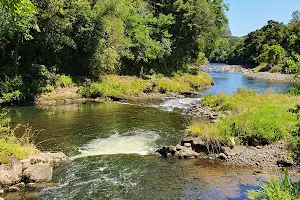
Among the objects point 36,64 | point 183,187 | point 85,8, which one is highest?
point 85,8

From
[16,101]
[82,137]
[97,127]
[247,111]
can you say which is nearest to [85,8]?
[16,101]

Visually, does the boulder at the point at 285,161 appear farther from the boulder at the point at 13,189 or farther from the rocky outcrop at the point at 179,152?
the boulder at the point at 13,189

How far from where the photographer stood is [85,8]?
35.7m

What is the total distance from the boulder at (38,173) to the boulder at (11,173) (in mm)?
280

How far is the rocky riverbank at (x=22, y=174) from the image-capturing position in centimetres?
1167

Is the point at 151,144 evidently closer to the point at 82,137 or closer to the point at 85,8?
the point at 82,137

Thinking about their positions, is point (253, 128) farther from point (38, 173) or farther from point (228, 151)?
point (38, 173)

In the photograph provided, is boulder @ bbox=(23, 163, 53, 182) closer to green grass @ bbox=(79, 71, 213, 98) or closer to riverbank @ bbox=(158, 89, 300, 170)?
riverbank @ bbox=(158, 89, 300, 170)

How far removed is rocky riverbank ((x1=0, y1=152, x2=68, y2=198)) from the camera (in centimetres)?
1167

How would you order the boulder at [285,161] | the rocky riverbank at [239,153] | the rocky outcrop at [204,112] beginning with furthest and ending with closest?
the rocky outcrop at [204,112] < the rocky riverbank at [239,153] < the boulder at [285,161]

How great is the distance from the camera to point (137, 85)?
39.9 metres

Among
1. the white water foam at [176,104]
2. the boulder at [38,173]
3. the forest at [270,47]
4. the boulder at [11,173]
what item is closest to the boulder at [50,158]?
the boulder at [38,173]

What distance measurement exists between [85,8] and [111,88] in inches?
368

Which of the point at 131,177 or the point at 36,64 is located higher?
the point at 36,64
